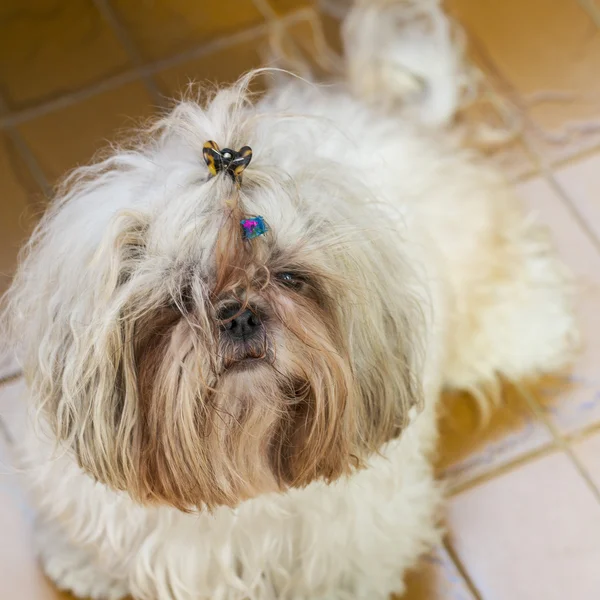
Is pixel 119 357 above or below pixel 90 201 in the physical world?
below

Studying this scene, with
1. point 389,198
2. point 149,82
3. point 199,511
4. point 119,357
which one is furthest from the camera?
point 149,82

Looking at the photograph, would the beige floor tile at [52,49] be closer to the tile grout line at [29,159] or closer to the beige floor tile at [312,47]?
the tile grout line at [29,159]

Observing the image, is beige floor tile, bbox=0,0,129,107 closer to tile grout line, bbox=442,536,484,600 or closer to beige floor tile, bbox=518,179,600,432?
beige floor tile, bbox=518,179,600,432

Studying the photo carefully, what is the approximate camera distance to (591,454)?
81.7 inches

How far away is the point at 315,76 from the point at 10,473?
131 cm

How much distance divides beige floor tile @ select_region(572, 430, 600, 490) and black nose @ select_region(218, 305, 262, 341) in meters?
1.11

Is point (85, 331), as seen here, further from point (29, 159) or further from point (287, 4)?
point (287, 4)

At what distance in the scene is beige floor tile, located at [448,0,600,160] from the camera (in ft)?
8.16

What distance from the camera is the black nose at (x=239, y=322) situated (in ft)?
4.11

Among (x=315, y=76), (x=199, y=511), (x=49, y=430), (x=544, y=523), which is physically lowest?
(x=544, y=523)

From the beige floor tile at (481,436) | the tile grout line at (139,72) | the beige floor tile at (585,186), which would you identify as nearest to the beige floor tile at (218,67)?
the tile grout line at (139,72)

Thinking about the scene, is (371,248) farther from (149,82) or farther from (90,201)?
(149,82)

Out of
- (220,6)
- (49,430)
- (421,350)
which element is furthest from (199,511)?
(220,6)

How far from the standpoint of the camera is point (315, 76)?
2492mm
